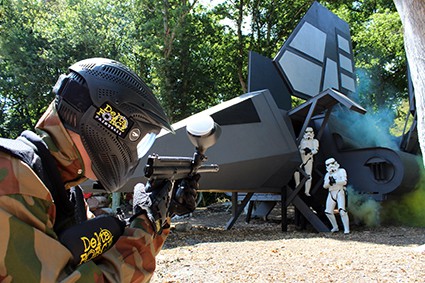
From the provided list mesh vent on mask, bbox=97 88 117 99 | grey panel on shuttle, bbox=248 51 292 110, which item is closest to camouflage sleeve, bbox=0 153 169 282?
mesh vent on mask, bbox=97 88 117 99

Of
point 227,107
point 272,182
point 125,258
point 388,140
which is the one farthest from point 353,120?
point 125,258

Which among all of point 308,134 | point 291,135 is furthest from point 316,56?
point 291,135

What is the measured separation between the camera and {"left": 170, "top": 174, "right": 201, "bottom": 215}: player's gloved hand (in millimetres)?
2209

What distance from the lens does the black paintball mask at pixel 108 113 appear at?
5.38ft

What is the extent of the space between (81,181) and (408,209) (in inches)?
469

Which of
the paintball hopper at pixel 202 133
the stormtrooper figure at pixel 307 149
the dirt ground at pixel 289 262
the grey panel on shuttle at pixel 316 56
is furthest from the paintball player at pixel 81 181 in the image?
the grey panel on shuttle at pixel 316 56

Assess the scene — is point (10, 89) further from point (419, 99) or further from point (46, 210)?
point (46, 210)

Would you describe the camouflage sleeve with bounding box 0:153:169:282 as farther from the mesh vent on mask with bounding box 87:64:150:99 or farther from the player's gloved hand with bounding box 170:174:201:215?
the player's gloved hand with bounding box 170:174:201:215

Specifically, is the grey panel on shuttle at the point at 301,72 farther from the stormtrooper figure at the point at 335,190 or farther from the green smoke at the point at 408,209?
the green smoke at the point at 408,209

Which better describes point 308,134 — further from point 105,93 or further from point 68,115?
point 68,115

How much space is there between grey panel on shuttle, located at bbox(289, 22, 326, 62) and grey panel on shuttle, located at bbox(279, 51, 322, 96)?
11.8 inches

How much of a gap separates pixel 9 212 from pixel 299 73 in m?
10.8

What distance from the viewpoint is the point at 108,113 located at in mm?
1683

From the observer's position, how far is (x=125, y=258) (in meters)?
1.48
